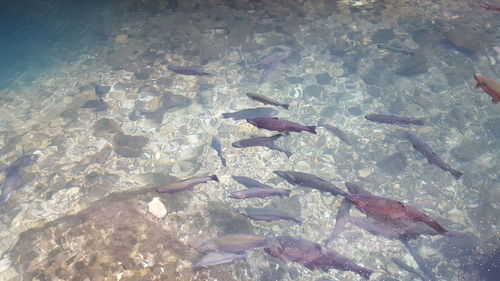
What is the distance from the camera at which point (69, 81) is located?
37.7ft

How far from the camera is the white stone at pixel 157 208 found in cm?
477

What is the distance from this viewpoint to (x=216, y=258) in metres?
3.89

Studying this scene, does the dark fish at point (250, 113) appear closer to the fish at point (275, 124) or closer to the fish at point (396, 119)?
the fish at point (396, 119)

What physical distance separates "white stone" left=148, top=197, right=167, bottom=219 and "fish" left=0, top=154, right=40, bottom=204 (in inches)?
155

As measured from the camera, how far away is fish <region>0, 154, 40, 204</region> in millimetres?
6402

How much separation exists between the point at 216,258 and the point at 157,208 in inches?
60.4

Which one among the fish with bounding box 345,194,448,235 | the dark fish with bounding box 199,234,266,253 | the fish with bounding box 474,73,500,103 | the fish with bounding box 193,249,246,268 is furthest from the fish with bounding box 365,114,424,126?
the fish with bounding box 193,249,246,268

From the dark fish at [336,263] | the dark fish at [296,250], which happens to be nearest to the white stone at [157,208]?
the dark fish at [296,250]

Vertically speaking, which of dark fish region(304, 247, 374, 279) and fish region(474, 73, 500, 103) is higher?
A: fish region(474, 73, 500, 103)

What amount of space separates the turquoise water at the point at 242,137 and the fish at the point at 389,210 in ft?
7.53

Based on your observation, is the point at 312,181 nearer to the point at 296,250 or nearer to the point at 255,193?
the point at 255,193

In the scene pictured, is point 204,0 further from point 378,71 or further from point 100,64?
point 378,71

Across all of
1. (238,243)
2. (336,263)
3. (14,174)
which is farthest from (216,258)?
(14,174)

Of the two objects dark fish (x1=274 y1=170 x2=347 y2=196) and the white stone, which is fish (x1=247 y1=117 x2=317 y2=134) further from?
the white stone
